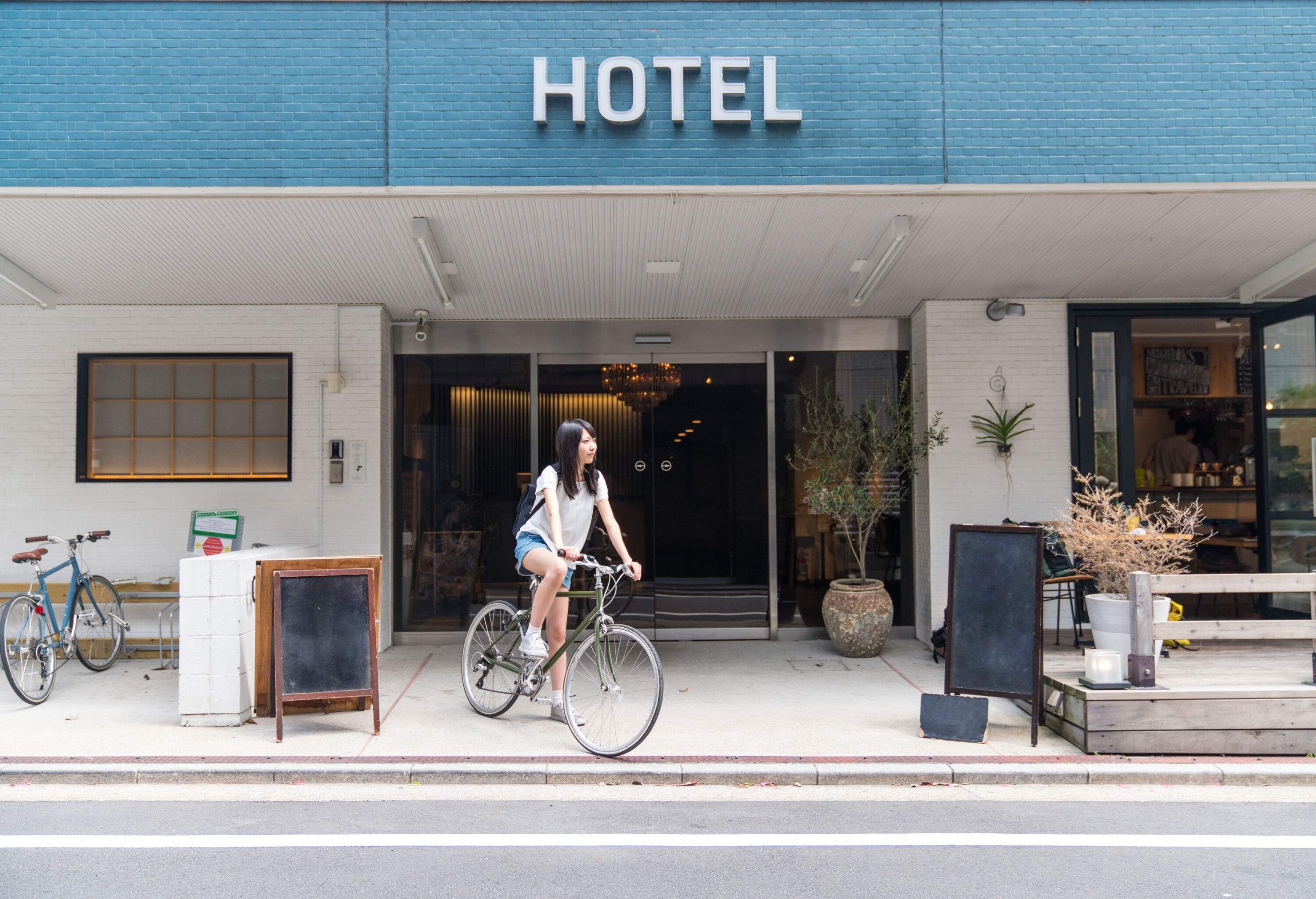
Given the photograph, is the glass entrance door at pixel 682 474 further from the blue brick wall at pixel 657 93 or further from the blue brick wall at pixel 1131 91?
the blue brick wall at pixel 1131 91

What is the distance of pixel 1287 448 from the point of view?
834 centimetres

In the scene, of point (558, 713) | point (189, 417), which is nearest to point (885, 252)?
point (558, 713)

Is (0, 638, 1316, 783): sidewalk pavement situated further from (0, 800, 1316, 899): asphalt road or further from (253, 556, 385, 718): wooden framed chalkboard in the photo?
(0, 800, 1316, 899): asphalt road

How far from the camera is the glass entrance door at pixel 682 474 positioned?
9.02 meters

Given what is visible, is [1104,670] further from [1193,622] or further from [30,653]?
[30,653]

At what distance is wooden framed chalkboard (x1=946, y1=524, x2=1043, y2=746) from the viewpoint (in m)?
5.38

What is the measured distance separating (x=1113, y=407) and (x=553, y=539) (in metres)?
5.69

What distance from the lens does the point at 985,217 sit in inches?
248

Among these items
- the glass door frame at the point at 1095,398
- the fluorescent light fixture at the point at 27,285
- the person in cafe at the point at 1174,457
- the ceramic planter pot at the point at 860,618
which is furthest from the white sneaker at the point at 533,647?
the person in cafe at the point at 1174,457

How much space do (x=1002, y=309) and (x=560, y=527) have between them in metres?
4.91

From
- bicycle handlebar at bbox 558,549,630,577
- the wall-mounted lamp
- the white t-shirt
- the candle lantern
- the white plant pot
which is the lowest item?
the candle lantern

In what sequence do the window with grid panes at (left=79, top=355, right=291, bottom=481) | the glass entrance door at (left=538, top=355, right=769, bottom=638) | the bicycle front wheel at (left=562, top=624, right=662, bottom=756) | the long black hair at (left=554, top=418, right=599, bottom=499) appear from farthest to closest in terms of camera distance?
the glass entrance door at (left=538, top=355, right=769, bottom=638), the window with grid panes at (left=79, top=355, right=291, bottom=481), the long black hair at (left=554, top=418, right=599, bottom=499), the bicycle front wheel at (left=562, top=624, right=662, bottom=756)

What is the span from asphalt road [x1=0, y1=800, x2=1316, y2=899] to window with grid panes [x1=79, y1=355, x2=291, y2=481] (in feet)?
14.4

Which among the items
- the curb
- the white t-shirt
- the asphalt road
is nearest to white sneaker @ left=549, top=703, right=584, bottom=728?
the curb
